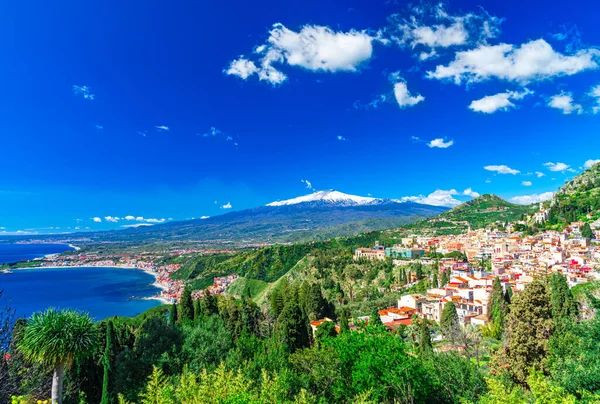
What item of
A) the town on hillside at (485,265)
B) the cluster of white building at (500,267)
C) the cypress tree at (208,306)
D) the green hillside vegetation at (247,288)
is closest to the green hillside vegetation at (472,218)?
the town on hillside at (485,265)

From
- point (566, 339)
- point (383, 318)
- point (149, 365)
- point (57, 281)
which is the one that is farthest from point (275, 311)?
point (57, 281)

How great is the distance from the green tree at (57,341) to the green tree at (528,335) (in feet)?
60.9

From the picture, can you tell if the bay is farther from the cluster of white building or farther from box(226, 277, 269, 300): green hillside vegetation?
the cluster of white building

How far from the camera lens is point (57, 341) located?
1360 cm

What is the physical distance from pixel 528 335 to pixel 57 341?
1999 centimetres

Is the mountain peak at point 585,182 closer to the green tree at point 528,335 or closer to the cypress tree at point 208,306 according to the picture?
the green tree at point 528,335

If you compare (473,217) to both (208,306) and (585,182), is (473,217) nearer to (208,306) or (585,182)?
(585,182)

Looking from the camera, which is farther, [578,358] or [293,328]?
[293,328]

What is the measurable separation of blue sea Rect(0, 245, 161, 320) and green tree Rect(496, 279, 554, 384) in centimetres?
5633

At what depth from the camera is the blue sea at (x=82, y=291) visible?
77250mm

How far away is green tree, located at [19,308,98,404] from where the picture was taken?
13.4 m

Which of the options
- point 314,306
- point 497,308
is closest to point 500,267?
point 497,308

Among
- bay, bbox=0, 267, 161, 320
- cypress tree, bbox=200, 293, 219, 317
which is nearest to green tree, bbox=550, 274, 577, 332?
cypress tree, bbox=200, 293, 219, 317

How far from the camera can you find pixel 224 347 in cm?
2009
